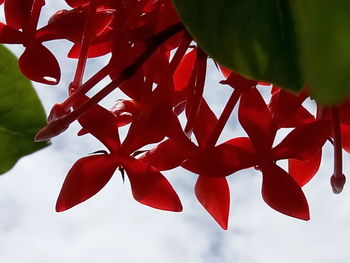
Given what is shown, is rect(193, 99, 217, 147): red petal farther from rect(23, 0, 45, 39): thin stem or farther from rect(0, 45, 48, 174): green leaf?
rect(0, 45, 48, 174): green leaf

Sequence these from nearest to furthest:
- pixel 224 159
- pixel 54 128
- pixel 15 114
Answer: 1. pixel 15 114
2. pixel 54 128
3. pixel 224 159

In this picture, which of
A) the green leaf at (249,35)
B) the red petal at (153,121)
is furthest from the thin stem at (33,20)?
the green leaf at (249,35)

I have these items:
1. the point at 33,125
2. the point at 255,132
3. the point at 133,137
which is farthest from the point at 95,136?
the point at 33,125

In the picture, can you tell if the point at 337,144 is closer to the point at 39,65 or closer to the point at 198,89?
the point at 198,89

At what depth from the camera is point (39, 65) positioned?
608mm

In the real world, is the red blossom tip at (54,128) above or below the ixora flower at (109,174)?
above

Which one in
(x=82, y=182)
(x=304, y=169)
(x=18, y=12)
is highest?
(x=18, y=12)

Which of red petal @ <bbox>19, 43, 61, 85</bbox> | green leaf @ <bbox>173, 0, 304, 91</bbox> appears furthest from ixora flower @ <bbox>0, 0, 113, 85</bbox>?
green leaf @ <bbox>173, 0, 304, 91</bbox>

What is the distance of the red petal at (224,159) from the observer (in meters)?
0.55

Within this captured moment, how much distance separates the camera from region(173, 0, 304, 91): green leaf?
0.62 ft

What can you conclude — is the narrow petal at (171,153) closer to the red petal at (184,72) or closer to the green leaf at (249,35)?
the red petal at (184,72)

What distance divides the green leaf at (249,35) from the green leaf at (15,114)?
0.09 m

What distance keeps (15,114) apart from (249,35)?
0.12 metres

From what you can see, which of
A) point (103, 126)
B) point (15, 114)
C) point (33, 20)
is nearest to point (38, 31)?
point (33, 20)
